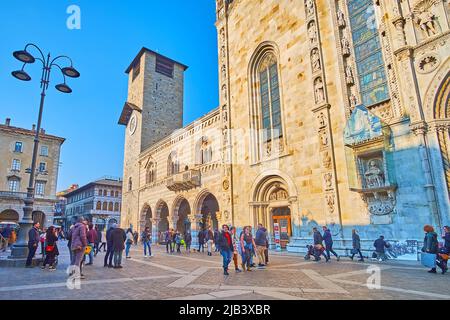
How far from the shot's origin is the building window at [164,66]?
36.9 meters

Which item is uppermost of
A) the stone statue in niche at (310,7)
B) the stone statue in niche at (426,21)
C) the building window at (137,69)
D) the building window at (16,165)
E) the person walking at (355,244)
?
the building window at (137,69)

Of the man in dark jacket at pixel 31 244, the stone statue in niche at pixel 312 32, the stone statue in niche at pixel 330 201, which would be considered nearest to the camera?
the man in dark jacket at pixel 31 244

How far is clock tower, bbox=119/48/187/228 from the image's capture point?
33.4m

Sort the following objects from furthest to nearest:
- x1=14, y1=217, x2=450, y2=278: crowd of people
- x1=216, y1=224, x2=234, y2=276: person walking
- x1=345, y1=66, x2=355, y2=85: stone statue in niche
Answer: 1. x1=345, y1=66, x2=355, y2=85: stone statue in niche
2. x1=216, y1=224, x2=234, y2=276: person walking
3. x1=14, y1=217, x2=450, y2=278: crowd of people

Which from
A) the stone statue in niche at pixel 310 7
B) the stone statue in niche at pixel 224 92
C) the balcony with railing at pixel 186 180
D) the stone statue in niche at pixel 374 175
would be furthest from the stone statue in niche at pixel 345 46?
the balcony with railing at pixel 186 180

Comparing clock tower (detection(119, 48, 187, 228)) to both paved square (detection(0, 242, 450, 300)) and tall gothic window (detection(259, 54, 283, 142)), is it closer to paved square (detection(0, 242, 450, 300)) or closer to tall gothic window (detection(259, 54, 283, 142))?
tall gothic window (detection(259, 54, 283, 142))

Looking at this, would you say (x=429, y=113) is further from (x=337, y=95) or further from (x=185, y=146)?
(x=185, y=146)

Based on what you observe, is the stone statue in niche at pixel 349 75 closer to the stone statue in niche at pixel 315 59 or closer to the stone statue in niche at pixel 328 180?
the stone statue in niche at pixel 315 59

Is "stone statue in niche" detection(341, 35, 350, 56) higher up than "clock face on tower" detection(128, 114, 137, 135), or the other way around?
"clock face on tower" detection(128, 114, 137, 135)

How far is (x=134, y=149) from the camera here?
112 feet

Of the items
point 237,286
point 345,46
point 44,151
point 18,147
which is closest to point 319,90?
point 345,46

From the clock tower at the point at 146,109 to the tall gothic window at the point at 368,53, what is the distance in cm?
2566

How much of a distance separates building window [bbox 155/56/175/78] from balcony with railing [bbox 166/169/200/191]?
19432 millimetres

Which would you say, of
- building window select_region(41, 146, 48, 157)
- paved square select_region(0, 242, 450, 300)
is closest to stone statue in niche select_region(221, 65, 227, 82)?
paved square select_region(0, 242, 450, 300)
